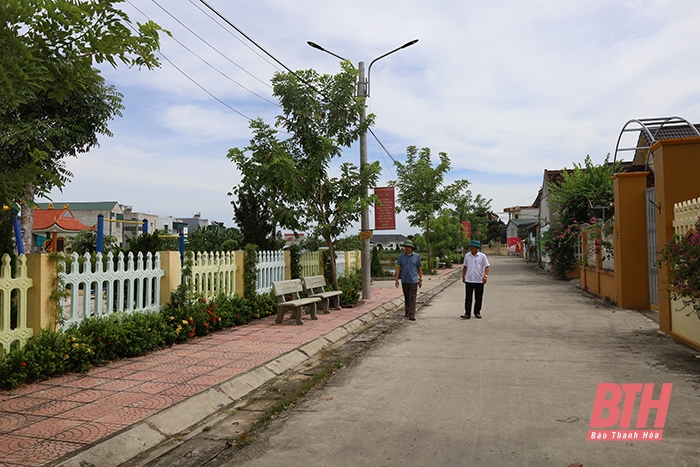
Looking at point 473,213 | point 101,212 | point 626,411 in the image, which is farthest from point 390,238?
point 626,411

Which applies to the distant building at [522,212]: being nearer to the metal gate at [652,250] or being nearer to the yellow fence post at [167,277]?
the metal gate at [652,250]

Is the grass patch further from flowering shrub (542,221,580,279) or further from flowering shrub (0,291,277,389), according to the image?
flowering shrub (542,221,580,279)

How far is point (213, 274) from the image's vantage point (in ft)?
34.7

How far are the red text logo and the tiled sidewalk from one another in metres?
4.08

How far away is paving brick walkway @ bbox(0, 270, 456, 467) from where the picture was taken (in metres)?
4.52

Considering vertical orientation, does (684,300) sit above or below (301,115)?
below

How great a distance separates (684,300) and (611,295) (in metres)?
7.03

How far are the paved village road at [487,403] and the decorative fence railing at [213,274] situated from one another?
3.51 meters

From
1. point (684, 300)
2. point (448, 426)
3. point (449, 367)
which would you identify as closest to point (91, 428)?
point (448, 426)

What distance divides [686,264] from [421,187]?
24.6 metres

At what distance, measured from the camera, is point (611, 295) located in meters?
15.2

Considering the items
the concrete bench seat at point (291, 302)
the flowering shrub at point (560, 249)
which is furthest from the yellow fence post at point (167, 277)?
the flowering shrub at point (560, 249)

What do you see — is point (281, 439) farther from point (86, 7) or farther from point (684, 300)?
point (684, 300)

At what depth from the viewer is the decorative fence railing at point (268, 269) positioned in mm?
12477
